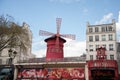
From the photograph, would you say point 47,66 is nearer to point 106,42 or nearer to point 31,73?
point 31,73

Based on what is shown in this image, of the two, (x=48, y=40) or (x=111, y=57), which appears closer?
(x=111, y=57)

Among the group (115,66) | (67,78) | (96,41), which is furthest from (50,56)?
(115,66)

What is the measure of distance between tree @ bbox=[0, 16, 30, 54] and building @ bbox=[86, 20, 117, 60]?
1153 cm

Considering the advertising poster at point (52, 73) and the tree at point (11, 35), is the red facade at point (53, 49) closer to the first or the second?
the advertising poster at point (52, 73)

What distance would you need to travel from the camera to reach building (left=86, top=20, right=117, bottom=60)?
3359cm

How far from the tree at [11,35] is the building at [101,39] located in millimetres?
11528

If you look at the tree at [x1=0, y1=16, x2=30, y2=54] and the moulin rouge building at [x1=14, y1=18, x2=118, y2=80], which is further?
the moulin rouge building at [x1=14, y1=18, x2=118, y2=80]

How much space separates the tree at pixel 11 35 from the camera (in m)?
26.5

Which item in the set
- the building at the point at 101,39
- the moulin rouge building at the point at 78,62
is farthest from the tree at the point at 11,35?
the building at the point at 101,39

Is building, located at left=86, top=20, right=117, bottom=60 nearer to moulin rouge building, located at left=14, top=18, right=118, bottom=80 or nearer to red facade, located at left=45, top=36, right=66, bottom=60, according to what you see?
moulin rouge building, located at left=14, top=18, right=118, bottom=80

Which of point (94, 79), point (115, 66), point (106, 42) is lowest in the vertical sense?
point (94, 79)

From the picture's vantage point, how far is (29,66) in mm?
32812

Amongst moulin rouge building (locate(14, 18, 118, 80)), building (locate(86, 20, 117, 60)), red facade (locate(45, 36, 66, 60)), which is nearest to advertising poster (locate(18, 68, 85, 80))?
moulin rouge building (locate(14, 18, 118, 80))

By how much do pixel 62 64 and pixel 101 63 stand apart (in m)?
5.93
